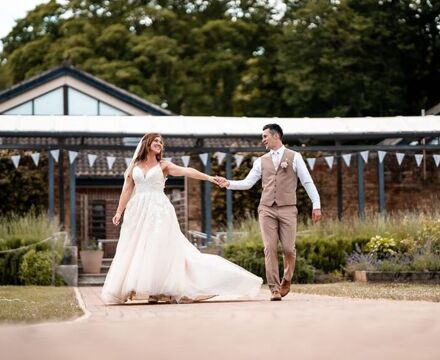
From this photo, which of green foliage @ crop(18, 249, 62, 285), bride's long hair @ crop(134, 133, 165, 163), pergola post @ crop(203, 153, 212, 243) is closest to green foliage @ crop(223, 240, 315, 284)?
green foliage @ crop(18, 249, 62, 285)

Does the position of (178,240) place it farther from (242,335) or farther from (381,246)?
(381,246)

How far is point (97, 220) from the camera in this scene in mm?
31375

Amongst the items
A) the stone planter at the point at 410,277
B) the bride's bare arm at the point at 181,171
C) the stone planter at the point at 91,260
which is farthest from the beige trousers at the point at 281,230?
the stone planter at the point at 91,260

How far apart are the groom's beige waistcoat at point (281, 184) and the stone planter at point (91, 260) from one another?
34.4ft

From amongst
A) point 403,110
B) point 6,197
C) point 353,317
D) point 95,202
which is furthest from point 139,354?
point 403,110

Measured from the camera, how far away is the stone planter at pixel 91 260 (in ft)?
73.2

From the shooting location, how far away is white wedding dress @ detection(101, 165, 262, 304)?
39.1ft

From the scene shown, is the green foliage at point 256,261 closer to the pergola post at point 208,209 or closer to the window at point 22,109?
the pergola post at point 208,209

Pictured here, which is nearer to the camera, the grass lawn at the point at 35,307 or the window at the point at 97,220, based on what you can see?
the grass lawn at the point at 35,307

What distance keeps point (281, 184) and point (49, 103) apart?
20.4m

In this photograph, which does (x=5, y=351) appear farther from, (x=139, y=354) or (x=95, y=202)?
(x=95, y=202)

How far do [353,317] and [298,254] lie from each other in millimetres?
10923

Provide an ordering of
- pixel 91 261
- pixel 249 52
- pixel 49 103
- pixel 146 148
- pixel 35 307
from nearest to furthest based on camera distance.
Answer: pixel 35 307
pixel 146 148
pixel 91 261
pixel 49 103
pixel 249 52

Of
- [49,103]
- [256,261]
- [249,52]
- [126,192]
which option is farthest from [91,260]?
[249,52]
